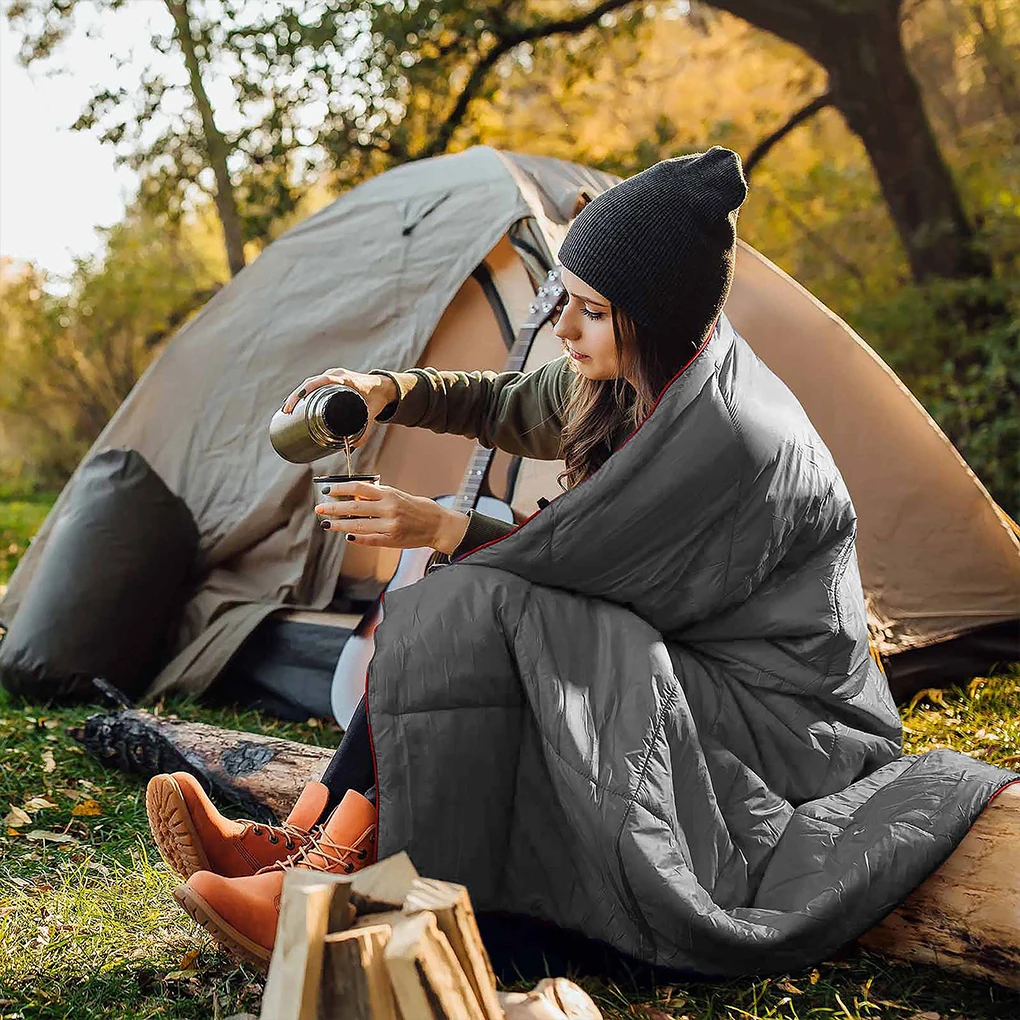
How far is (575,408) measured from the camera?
6.35 ft

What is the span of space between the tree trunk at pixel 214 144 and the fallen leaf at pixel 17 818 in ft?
11.8

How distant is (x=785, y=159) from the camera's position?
890 centimetres

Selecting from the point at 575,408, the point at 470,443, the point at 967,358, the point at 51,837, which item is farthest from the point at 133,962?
the point at 967,358

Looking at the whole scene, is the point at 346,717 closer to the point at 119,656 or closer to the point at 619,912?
the point at 119,656

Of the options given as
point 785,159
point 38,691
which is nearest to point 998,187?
point 785,159

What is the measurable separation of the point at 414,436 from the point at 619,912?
77.0 inches

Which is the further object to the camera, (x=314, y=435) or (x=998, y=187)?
(x=998, y=187)

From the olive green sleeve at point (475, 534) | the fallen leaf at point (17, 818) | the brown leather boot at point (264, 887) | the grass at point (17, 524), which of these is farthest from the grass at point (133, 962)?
the grass at point (17, 524)

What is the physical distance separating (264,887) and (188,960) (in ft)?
0.86

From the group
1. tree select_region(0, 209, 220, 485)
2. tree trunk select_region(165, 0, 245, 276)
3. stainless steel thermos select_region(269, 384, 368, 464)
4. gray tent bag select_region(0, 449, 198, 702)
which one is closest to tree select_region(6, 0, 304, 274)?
tree trunk select_region(165, 0, 245, 276)

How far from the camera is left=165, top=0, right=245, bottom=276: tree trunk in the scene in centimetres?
Answer: 545

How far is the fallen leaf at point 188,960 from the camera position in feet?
5.50

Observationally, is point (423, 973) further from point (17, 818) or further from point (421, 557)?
point (421, 557)

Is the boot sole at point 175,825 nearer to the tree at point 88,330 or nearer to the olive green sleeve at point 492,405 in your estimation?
the olive green sleeve at point 492,405
